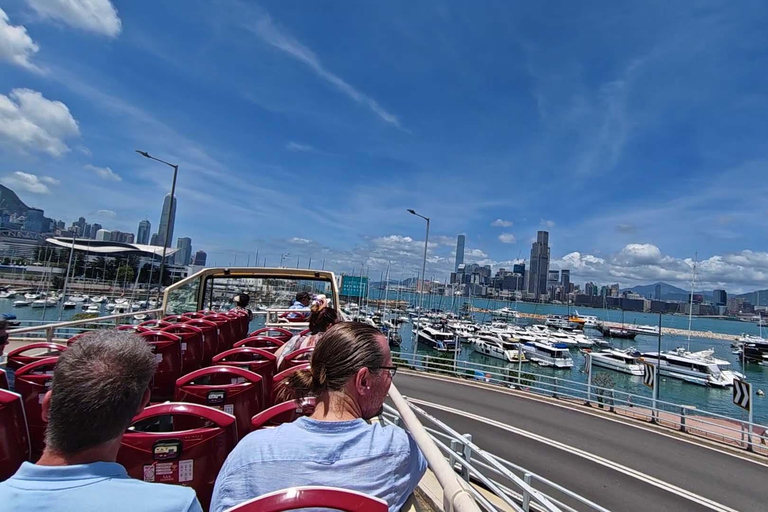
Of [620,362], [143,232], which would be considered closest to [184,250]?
[143,232]

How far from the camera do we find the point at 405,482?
5.15 feet

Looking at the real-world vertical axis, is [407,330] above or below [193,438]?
below

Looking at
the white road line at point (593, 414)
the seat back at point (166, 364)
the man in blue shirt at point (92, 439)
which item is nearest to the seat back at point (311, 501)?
the man in blue shirt at point (92, 439)

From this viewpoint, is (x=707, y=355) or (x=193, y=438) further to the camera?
(x=707, y=355)

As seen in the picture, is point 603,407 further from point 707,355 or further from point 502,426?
point 707,355

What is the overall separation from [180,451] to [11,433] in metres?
1.06

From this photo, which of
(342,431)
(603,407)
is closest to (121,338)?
(342,431)

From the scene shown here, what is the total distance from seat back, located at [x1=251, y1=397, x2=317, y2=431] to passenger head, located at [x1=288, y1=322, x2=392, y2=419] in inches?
17.0

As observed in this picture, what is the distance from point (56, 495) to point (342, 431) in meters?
0.88

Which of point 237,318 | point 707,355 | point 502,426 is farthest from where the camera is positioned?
point 707,355

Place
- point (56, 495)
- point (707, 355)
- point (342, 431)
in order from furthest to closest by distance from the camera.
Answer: point (707, 355) → point (342, 431) → point (56, 495)

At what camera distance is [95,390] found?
1.22 meters

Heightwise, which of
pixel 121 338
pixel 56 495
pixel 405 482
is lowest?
pixel 405 482

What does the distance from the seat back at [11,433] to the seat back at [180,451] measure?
2.41ft
